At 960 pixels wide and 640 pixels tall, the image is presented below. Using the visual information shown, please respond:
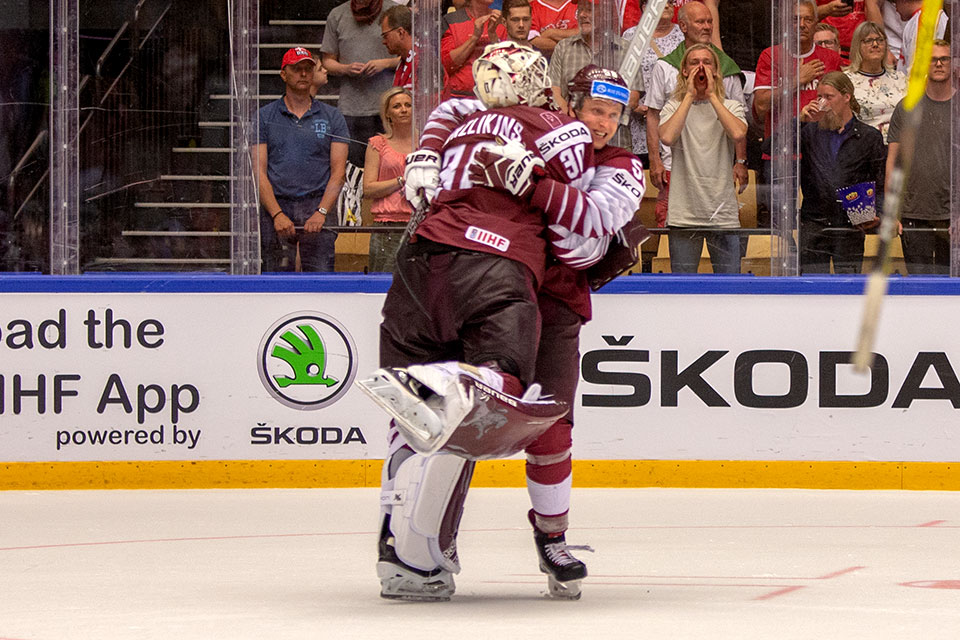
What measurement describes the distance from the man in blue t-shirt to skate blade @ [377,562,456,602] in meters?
3.26

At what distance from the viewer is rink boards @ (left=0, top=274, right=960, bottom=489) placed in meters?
6.48

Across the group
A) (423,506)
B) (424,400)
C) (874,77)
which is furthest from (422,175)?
(874,77)

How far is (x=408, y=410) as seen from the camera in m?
3.37

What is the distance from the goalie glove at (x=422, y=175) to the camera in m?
3.79

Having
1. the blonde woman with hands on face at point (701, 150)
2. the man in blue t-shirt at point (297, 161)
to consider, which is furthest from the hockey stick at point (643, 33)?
the man in blue t-shirt at point (297, 161)

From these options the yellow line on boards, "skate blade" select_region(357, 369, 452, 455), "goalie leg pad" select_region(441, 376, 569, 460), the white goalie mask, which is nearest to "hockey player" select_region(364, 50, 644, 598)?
the white goalie mask

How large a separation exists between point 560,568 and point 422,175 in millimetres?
1057

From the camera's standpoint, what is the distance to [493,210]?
373 cm

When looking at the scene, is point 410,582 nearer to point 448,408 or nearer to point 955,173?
point 448,408

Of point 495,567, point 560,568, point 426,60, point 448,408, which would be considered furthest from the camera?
point 426,60

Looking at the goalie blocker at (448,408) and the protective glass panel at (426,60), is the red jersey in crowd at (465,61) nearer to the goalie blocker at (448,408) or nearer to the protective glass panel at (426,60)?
the protective glass panel at (426,60)

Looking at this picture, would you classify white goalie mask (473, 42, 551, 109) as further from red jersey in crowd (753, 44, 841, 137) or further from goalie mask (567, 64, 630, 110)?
red jersey in crowd (753, 44, 841, 137)

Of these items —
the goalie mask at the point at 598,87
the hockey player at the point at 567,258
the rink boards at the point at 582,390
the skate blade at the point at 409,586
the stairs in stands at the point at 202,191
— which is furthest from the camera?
the stairs in stands at the point at 202,191

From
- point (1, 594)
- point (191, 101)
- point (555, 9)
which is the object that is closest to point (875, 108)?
point (555, 9)
